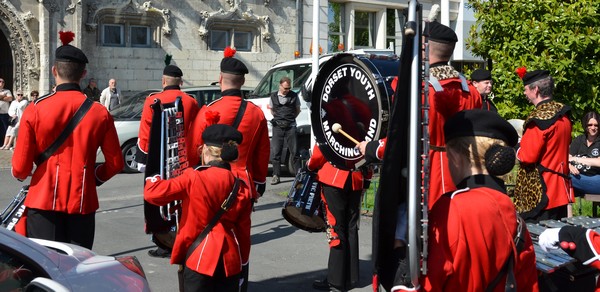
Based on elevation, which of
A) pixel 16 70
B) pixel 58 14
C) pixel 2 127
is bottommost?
pixel 2 127

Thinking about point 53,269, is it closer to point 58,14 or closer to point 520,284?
point 520,284

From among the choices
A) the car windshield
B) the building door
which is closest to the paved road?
the car windshield

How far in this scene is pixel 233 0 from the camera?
928 inches

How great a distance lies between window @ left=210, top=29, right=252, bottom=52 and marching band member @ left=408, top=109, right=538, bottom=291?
21.2m

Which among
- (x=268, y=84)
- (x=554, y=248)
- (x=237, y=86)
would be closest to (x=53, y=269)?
(x=554, y=248)

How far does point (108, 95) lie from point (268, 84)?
16.8 ft

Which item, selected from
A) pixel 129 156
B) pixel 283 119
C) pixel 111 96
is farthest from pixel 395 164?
pixel 111 96

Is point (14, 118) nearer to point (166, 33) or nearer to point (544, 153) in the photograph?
point (166, 33)

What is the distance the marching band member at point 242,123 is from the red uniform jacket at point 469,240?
135 inches

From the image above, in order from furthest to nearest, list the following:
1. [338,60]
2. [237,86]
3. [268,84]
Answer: [268,84] < [237,86] < [338,60]

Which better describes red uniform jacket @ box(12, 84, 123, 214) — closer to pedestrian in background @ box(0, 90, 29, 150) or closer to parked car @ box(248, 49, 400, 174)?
parked car @ box(248, 49, 400, 174)

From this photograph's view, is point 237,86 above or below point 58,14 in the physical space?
below

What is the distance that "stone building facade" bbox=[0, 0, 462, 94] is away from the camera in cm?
2053

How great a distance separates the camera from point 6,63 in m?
21.5
